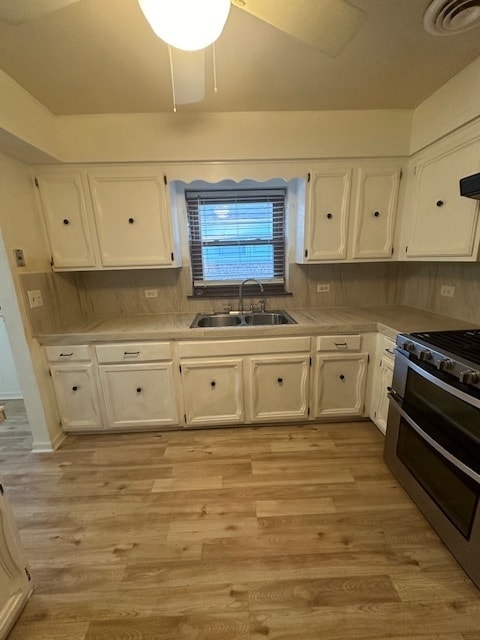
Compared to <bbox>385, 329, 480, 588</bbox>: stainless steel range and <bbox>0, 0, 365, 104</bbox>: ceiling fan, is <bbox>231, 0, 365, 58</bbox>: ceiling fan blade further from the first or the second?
<bbox>385, 329, 480, 588</bbox>: stainless steel range

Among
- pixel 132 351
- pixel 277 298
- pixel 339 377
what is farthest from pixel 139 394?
pixel 339 377

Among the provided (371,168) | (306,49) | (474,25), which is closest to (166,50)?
(306,49)

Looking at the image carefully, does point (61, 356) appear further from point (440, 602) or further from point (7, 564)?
point (440, 602)

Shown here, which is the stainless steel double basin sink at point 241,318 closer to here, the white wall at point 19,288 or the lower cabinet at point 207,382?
the lower cabinet at point 207,382

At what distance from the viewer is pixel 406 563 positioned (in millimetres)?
1270

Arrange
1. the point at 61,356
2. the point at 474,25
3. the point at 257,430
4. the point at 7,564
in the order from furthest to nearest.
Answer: the point at 257,430 → the point at 61,356 → the point at 474,25 → the point at 7,564

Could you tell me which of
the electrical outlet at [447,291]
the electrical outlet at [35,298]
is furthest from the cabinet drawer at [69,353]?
the electrical outlet at [447,291]

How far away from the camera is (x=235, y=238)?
8.57 ft

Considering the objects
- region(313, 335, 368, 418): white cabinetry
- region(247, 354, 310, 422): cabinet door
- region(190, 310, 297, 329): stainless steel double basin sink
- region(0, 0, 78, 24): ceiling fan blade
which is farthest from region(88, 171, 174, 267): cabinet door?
region(313, 335, 368, 418): white cabinetry

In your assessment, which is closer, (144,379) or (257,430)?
(144,379)

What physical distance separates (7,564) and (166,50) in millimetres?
2458

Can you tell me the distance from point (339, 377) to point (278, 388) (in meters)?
0.50

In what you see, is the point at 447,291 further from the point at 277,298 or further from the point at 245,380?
the point at 245,380

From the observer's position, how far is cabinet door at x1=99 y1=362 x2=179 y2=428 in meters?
2.08
